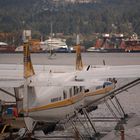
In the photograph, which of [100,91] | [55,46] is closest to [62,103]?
A: [100,91]

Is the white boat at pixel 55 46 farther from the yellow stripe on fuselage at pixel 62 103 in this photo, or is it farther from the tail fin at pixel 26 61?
the tail fin at pixel 26 61

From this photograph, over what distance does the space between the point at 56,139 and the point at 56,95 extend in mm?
2954

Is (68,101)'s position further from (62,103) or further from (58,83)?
(58,83)

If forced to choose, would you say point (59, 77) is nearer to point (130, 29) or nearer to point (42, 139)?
point (42, 139)

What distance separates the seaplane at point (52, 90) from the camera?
51.6 ft

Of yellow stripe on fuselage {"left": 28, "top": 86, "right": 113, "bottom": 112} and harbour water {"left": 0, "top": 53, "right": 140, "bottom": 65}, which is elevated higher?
yellow stripe on fuselage {"left": 28, "top": 86, "right": 113, "bottom": 112}

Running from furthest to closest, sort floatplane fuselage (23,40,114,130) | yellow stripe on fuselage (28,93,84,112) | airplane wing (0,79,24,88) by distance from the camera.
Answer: yellow stripe on fuselage (28,93,84,112), floatplane fuselage (23,40,114,130), airplane wing (0,79,24,88)

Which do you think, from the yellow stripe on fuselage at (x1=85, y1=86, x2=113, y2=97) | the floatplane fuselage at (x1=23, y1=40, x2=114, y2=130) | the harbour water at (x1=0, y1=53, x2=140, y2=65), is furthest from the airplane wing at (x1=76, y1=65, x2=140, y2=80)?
the harbour water at (x1=0, y1=53, x2=140, y2=65)

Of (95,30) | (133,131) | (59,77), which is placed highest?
(59,77)

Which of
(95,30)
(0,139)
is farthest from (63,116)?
(95,30)

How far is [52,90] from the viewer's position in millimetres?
16547

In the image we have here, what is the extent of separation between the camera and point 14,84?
15.5 meters

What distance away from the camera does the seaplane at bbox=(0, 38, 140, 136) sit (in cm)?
1573

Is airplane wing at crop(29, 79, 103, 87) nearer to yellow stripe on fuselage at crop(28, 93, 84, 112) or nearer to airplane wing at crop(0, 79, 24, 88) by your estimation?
airplane wing at crop(0, 79, 24, 88)
